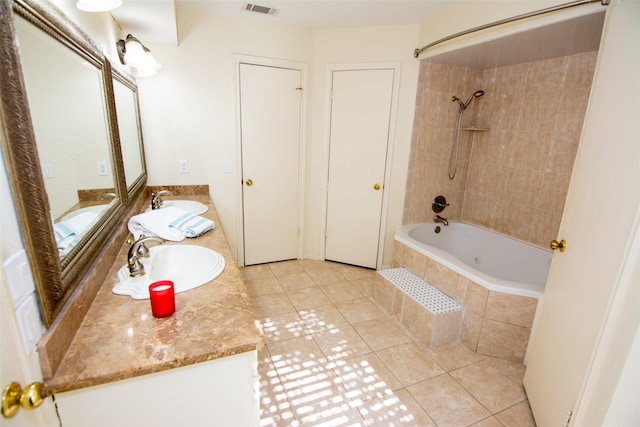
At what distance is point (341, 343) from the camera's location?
2.16 metres

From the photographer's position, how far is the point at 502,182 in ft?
9.66

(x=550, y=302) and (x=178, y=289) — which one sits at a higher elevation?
(x=178, y=289)

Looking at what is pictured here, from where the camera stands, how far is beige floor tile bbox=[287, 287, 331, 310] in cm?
263

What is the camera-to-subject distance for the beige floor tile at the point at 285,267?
319 cm

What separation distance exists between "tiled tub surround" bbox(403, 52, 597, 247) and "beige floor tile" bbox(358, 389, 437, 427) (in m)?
1.74

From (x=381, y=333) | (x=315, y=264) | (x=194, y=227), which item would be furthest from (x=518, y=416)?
(x=315, y=264)

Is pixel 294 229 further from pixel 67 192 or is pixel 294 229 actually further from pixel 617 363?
pixel 617 363

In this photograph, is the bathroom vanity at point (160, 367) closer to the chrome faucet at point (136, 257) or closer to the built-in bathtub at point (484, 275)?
the chrome faucet at point (136, 257)

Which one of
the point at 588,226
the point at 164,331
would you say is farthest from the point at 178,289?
the point at 588,226

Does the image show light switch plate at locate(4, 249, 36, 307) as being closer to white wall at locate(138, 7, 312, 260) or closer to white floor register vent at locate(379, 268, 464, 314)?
white floor register vent at locate(379, 268, 464, 314)

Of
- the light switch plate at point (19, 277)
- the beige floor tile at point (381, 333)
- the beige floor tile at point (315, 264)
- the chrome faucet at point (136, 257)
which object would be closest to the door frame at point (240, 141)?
the beige floor tile at point (315, 264)

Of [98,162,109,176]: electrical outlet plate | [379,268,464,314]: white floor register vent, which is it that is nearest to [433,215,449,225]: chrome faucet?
[379,268,464,314]: white floor register vent

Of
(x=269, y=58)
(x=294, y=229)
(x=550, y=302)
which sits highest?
(x=269, y=58)

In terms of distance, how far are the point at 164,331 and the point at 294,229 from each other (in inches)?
96.9
